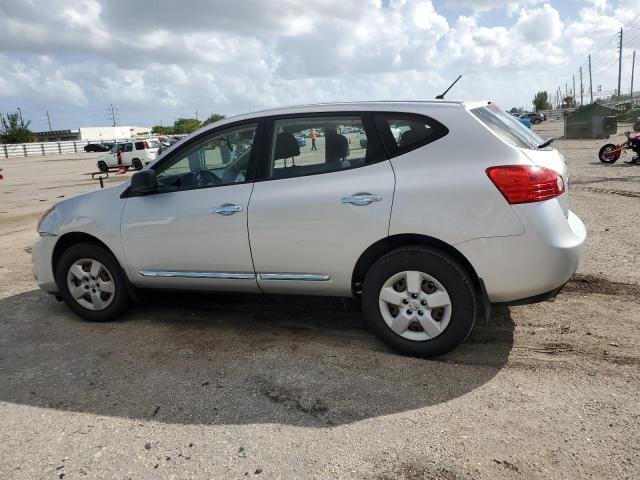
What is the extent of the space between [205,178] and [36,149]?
7848cm

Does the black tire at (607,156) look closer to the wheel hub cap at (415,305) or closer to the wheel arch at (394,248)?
the wheel arch at (394,248)

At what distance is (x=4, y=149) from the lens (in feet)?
218

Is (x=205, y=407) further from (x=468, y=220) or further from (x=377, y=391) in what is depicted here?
(x=468, y=220)

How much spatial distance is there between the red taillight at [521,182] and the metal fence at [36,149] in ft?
245

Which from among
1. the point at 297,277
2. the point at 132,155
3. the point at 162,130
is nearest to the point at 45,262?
the point at 297,277

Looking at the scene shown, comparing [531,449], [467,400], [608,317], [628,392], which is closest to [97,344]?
[467,400]

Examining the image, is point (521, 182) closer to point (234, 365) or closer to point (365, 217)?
point (365, 217)

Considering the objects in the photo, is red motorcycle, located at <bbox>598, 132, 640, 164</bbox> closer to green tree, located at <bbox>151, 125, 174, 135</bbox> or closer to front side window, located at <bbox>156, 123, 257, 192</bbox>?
front side window, located at <bbox>156, 123, 257, 192</bbox>

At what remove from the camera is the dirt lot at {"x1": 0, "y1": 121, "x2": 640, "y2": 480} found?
2611 mm

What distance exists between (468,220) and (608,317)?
1.80 metres

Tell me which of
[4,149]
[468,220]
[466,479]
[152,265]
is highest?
[4,149]

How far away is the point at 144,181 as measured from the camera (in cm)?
412

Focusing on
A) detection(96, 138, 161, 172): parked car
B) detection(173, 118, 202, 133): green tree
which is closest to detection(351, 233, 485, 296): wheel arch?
detection(96, 138, 161, 172): parked car

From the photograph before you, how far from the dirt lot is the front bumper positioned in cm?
35
